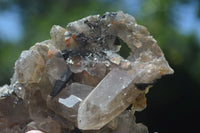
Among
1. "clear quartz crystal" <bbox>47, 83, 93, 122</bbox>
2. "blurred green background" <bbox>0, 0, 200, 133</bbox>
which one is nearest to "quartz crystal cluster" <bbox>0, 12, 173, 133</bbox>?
"clear quartz crystal" <bbox>47, 83, 93, 122</bbox>

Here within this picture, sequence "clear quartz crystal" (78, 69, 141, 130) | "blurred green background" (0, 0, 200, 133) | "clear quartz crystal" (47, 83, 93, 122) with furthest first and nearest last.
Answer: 1. "blurred green background" (0, 0, 200, 133)
2. "clear quartz crystal" (47, 83, 93, 122)
3. "clear quartz crystal" (78, 69, 141, 130)

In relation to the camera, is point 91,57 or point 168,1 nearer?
point 91,57

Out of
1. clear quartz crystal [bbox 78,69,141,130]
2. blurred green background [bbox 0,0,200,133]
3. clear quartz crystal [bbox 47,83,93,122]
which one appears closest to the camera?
clear quartz crystal [bbox 78,69,141,130]

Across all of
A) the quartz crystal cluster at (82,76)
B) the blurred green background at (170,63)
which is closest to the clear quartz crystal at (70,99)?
the quartz crystal cluster at (82,76)

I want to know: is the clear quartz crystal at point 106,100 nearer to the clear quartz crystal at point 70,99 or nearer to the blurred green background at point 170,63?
the clear quartz crystal at point 70,99

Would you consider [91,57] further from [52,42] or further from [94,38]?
[52,42]

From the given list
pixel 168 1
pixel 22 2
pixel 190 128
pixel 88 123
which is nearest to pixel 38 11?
pixel 22 2

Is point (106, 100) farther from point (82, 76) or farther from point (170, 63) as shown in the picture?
point (170, 63)

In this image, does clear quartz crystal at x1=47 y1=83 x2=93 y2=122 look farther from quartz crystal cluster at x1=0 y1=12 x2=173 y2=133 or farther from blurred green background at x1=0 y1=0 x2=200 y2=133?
blurred green background at x1=0 y1=0 x2=200 y2=133
